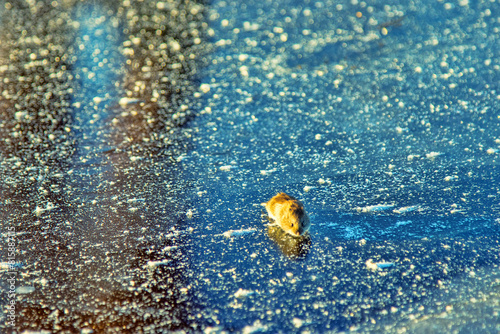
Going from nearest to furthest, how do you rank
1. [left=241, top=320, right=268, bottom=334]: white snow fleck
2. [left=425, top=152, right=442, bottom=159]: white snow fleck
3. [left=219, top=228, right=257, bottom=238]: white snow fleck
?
[left=241, top=320, right=268, bottom=334]: white snow fleck
[left=219, top=228, right=257, bottom=238]: white snow fleck
[left=425, top=152, right=442, bottom=159]: white snow fleck

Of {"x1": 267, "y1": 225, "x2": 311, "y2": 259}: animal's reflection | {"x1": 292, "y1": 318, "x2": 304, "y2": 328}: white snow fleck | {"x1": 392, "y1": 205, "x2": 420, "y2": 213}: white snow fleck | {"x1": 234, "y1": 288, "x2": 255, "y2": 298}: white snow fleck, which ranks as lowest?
{"x1": 292, "y1": 318, "x2": 304, "y2": 328}: white snow fleck

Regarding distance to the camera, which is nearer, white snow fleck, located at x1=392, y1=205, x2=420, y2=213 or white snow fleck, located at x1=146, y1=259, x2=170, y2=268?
white snow fleck, located at x1=146, y1=259, x2=170, y2=268

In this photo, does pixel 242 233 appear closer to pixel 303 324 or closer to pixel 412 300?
pixel 303 324

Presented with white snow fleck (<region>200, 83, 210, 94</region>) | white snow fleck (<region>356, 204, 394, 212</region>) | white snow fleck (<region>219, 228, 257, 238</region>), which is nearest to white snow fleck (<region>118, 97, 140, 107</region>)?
white snow fleck (<region>200, 83, 210, 94</region>)

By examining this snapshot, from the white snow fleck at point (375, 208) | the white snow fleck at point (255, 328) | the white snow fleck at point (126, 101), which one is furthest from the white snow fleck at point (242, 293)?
the white snow fleck at point (126, 101)

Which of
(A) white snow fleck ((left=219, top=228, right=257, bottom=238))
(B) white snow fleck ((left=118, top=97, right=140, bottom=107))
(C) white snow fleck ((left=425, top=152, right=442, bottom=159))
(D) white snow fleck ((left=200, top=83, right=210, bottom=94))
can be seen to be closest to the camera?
(A) white snow fleck ((left=219, top=228, right=257, bottom=238))

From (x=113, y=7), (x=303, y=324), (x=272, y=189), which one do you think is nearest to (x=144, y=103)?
(x=272, y=189)

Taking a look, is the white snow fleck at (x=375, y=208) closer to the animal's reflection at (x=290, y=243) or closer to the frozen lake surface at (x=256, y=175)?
the frozen lake surface at (x=256, y=175)

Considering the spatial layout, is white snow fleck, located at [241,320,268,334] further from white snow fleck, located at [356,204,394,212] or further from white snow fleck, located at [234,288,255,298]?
white snow fleck, located at [356,204,394,212]
